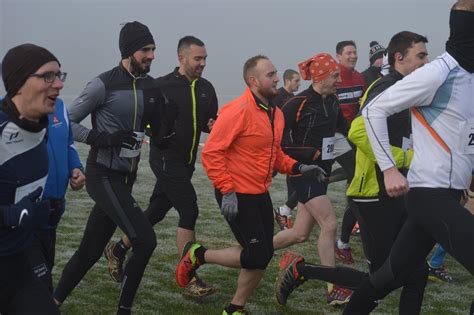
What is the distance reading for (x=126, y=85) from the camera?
5.43m

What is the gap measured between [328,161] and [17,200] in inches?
145

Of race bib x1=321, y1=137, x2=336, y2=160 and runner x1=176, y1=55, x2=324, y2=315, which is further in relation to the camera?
race bib x1=321, y1=137, x2=336, y2=160

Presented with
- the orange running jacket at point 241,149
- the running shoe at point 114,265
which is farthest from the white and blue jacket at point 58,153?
the running shoe at point 114,265

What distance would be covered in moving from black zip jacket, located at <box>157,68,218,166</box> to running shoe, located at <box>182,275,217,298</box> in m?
1.21

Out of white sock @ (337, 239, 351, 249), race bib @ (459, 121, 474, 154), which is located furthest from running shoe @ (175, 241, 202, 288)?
race bib @ (459, 121, 474, 154)

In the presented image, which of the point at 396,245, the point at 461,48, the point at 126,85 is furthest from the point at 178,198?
the point at 461,48

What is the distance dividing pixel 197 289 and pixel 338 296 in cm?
104

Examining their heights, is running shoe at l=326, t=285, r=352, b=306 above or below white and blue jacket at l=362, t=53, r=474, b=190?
below

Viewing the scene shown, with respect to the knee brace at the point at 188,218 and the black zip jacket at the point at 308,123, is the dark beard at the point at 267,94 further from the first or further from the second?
the knee brace at the point at 188,218

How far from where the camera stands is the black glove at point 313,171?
5809mm

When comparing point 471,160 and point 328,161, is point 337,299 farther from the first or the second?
point 471,160

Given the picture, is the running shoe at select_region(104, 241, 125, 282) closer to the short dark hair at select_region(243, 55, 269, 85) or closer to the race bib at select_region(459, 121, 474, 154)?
the short dark hair at select_region(243, 55, 269, 85)

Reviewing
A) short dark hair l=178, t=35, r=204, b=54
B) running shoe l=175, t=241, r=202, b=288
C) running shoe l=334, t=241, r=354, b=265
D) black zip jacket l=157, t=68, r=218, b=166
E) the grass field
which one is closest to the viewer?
the grass field

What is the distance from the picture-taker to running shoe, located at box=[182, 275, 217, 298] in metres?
6.11
